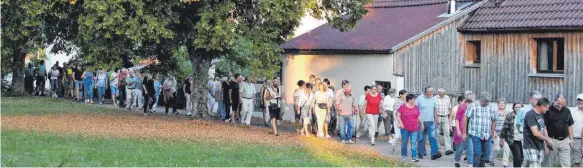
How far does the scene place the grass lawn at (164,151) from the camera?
16.6 meters

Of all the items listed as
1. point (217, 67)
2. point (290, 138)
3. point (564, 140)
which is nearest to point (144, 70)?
point (217, 67)

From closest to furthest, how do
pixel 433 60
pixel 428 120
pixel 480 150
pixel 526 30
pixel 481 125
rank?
1. pixel 481 125
2. pixel 480 150
3. pixel 428 120
4. pixel 526 30
5. pixel 433 60

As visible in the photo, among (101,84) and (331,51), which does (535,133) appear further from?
(101,84)

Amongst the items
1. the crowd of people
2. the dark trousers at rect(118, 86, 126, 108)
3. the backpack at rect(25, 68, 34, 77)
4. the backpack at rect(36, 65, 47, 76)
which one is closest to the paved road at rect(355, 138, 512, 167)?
the crowd of people

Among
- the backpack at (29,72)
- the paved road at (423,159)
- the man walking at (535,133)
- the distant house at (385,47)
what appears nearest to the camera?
the man walking at (535,133)

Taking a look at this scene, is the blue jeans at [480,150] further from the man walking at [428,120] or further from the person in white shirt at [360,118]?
the person in white shirt at [360,118]

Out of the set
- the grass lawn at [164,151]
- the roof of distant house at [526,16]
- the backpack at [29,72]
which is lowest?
the grass lawn at [164,151]

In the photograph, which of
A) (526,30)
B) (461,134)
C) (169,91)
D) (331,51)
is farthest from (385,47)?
(461,134)

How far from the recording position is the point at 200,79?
91.6 feet

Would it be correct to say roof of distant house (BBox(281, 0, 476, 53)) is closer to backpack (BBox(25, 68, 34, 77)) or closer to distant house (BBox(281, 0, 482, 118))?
distant house (BBox(281, 0, 482, 118))

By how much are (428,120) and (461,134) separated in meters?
1.96

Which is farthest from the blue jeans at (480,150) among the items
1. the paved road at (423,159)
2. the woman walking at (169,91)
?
the woman walking at (169,91)

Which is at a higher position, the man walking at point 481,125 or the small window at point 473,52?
the small window at point 473,52

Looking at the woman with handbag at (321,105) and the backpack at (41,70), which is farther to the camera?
the backpack at (41,70)
